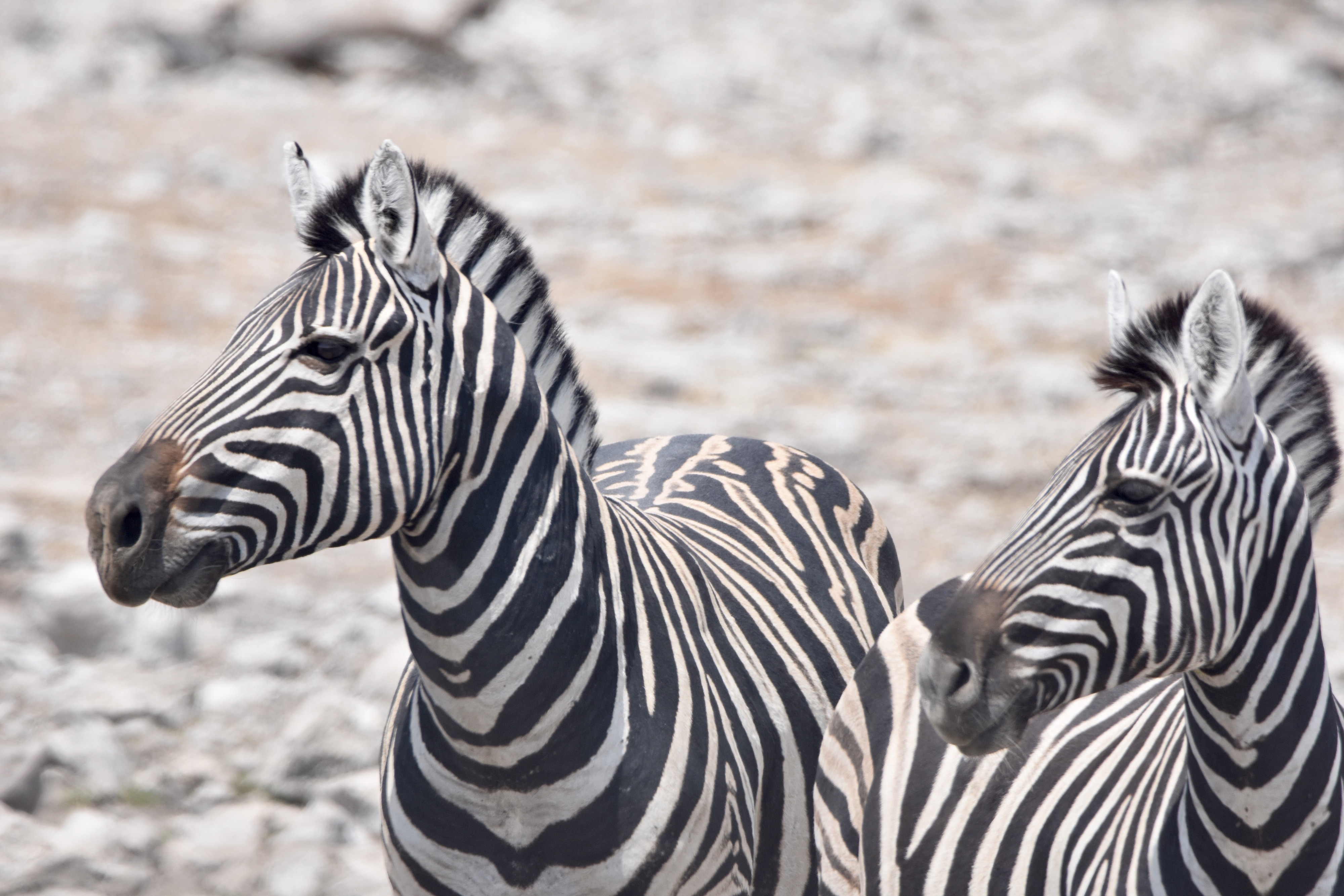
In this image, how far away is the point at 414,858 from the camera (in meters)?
3.12

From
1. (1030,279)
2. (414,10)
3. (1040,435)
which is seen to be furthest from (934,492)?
(414,10)

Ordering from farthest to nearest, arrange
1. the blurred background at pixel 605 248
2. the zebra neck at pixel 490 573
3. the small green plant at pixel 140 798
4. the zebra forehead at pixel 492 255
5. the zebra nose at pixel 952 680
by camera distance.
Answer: the blurred background at pixel 605 248 → the small green plant at pixel 140 798 → the zebra forehead at pixel 492 255 → the zebra neck at pixel 490 573 → the zebra nose at pixel 952 680

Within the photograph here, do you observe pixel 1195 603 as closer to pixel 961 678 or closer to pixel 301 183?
pixel 961 678

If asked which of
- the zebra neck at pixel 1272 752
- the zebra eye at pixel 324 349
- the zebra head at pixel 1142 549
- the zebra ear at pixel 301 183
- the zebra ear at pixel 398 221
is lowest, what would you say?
the zebra neck at pixel 1272 752

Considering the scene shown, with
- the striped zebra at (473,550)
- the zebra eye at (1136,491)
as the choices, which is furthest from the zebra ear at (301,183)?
the zebra eye at (1136,491)

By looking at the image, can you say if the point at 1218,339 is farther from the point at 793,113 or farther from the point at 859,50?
the point at 859,50

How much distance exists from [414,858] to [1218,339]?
199cm

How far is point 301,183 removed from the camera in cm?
325

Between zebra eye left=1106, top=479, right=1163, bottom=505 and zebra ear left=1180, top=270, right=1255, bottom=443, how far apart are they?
0.59ft

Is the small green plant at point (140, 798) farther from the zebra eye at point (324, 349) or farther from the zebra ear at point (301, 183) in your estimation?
the zebra eye at point (324, 349)

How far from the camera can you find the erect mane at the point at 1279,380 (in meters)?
2.68

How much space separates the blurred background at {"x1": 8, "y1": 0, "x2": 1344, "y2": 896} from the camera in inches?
216

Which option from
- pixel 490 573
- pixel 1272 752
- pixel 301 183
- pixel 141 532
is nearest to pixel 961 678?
pixel 1272 752

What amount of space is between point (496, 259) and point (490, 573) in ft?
2.66
